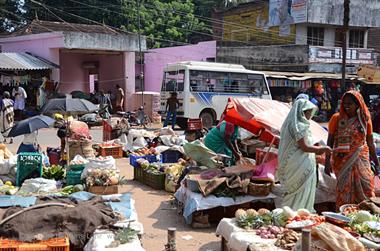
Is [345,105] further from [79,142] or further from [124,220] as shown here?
[79,142]

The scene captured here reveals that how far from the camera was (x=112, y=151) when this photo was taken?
38.0 ft

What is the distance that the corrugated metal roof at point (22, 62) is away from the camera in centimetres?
1895

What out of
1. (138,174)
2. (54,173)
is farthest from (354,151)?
(54,173)

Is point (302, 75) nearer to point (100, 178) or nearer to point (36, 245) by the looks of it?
point (100, 178)

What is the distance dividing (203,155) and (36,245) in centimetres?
368

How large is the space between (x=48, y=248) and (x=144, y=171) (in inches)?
186

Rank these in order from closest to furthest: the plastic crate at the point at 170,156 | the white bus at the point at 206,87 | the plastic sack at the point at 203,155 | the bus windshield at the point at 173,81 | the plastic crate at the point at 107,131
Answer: the plastic sack at the point at 203,155, the plastic crate at the point at 170,156, the plastic crate at the point at 107,131, the white bus at the point at 206,87, the bus windshield at the point at 173,81

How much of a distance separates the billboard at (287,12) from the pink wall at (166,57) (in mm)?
3892

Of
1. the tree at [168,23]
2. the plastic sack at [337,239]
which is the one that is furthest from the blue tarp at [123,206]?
the tree at [168,23]

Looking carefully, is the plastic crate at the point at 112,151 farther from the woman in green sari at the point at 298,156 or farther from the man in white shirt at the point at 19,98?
the man in white shirt at the point at 19,98

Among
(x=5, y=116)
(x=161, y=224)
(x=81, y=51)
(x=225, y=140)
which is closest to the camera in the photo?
(x=161, y=224)

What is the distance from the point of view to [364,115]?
5441 mm

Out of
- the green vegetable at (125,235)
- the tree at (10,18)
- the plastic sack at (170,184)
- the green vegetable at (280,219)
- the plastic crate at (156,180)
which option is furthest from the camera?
the tree at (10,18)

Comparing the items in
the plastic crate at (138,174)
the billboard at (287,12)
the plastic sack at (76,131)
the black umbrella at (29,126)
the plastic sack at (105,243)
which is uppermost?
the billboard at (287,12)
